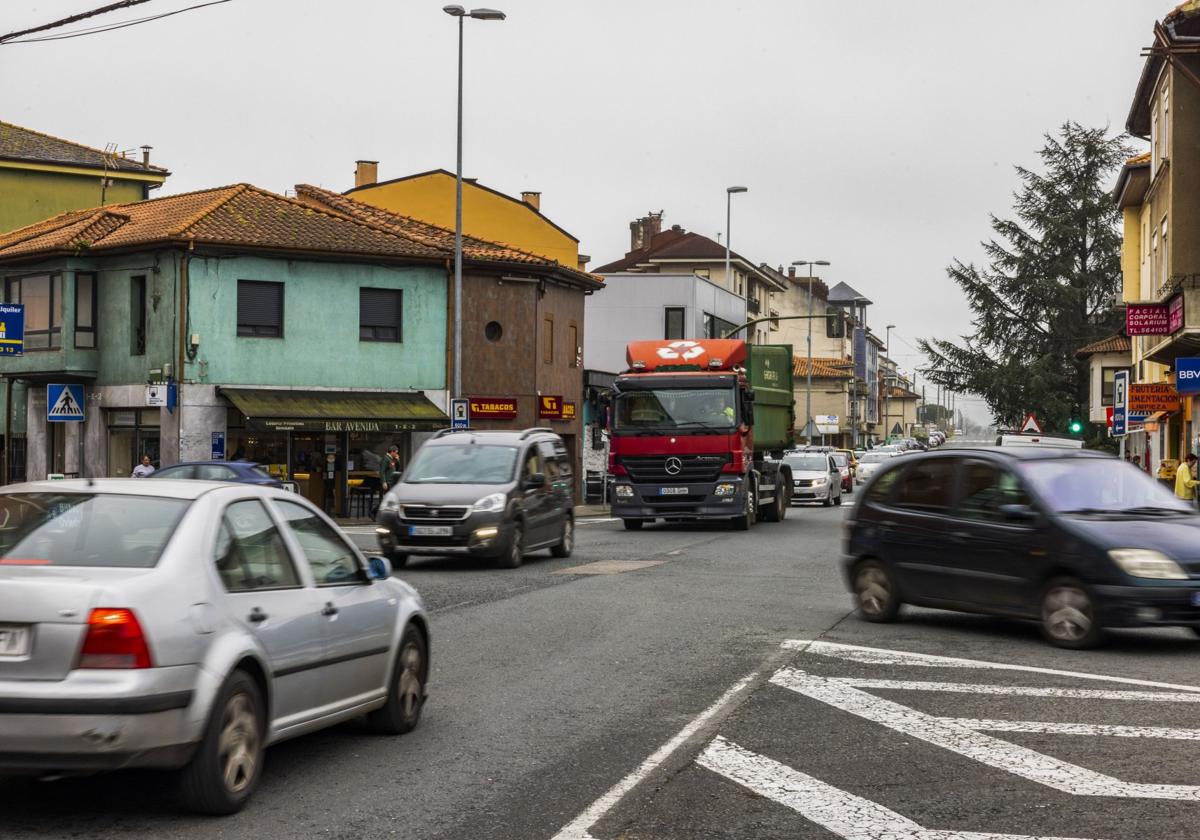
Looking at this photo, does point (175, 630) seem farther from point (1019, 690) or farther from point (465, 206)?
point (465, 206)

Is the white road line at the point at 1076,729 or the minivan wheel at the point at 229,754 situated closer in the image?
the minivan wheel at the point at 229,754

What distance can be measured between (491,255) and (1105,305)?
30.2 meters

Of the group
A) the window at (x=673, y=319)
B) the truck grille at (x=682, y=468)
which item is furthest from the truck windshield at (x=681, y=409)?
the window at (x=673, y=319)

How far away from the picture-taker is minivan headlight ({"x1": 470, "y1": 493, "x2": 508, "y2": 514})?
19906 millimetres

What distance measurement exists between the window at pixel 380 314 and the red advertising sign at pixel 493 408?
3153 mm

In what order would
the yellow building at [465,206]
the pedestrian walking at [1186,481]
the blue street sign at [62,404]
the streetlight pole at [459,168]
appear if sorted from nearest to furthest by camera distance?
the pedestrian walking at [1186,481], the blue street sign at [62,404], the streetlight pole at [459,168], the yellow building at [465,206]

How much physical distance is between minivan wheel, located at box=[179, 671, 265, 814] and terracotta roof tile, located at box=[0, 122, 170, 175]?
172 ft

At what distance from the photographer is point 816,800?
22.5 ft

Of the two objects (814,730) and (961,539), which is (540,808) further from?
(961,539)

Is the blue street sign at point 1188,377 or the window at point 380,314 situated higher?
the window at point 380,314

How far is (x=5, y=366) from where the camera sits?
134 feet

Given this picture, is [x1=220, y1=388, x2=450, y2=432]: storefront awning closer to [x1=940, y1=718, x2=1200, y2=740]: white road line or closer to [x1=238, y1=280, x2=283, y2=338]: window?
[x1=238, y1=280, x2=283, y2=338]: window

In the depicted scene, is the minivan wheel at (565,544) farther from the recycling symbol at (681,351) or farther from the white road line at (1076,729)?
the white road line at (1076,729)

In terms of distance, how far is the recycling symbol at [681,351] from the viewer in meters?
29.5
